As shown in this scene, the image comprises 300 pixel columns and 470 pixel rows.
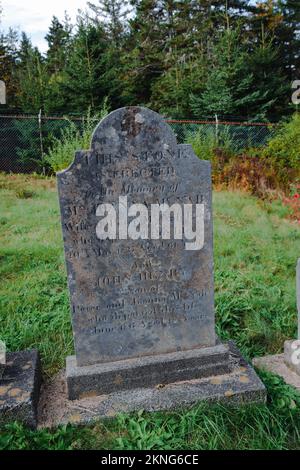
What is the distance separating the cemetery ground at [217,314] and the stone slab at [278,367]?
0.13 m

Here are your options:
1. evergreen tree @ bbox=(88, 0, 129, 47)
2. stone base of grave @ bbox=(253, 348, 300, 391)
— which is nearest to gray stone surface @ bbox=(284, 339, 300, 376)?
stone base of grave @ bbox=(253, 348, 300, 391)

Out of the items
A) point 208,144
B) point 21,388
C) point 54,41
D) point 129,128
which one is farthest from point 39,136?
point 54,41

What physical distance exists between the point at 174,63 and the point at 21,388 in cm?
2096

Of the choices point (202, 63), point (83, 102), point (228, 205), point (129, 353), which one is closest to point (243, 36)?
point (202, 63)

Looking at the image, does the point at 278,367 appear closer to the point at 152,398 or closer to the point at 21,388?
the point at 152,398

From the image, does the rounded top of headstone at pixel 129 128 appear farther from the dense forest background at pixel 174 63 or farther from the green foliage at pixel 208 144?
the dense forest background at pixel 174 63

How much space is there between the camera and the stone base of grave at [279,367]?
293cm

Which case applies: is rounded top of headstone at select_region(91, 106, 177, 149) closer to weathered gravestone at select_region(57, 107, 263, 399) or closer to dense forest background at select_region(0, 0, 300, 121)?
weathered gravestone at select_region(57, 107, 263, 399)

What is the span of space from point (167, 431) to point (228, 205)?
6.06 m

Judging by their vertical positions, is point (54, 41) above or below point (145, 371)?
above

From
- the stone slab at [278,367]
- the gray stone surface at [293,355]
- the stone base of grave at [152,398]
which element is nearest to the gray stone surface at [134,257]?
the stone base of grave at [152,398]

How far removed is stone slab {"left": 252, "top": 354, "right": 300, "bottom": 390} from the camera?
2.93m

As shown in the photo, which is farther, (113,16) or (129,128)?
(113,16)

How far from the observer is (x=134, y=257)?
2.75 m
